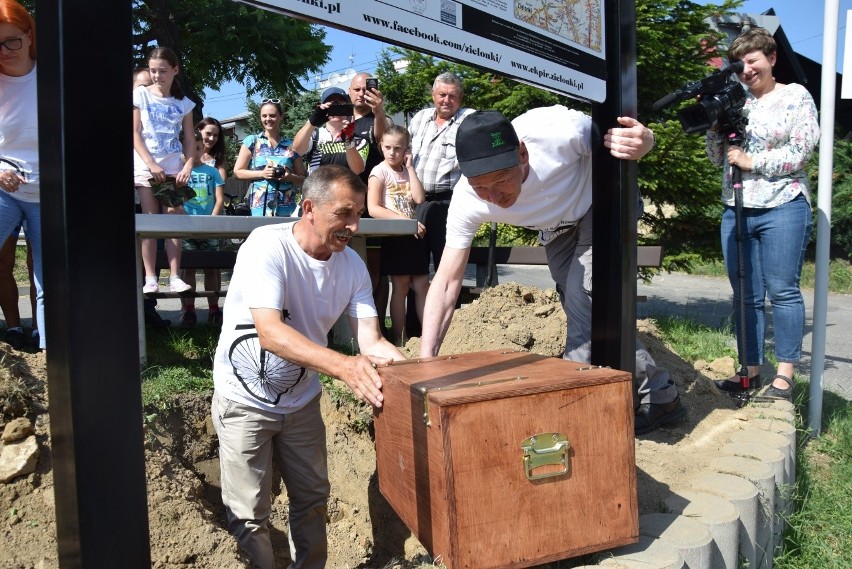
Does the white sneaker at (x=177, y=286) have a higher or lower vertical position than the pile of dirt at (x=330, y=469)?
higher

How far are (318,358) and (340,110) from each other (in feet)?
10.8

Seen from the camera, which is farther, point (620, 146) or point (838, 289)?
point (838, 289)

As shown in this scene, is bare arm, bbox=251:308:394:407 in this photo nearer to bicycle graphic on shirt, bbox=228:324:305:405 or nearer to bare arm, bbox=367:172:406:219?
bicycle graphic on shirt, bbox=228:324:305:405

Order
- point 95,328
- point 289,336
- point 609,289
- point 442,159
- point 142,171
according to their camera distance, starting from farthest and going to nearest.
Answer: point 442,159
point 142,171
point 609,289
point 289,336
point 95,328

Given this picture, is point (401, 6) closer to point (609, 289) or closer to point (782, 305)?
point (609, 289)

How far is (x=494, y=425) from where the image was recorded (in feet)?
7.23

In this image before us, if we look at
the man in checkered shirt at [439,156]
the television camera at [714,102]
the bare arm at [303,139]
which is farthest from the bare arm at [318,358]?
the man in checkered shirt at [439,156]

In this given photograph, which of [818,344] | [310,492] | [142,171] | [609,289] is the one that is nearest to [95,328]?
[310,492]

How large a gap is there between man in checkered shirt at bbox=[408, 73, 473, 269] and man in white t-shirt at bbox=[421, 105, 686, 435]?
6.38ft

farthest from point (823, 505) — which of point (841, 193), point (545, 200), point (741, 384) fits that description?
point (841, 193)

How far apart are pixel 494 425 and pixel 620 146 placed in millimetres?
1448

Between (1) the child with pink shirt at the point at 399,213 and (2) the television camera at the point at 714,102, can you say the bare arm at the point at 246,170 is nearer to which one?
(1) the child with pink shirt at the point at 399,213

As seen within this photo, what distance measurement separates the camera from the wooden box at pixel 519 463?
2.18 m

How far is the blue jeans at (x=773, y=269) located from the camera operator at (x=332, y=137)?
2.63 m
